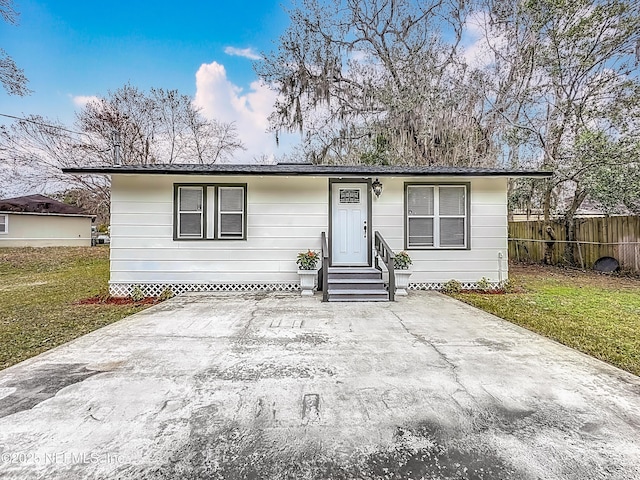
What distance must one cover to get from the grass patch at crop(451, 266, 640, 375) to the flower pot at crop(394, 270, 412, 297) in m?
1.09

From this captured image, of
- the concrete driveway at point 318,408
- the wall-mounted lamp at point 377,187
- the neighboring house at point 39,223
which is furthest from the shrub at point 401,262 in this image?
the neighboring house at point 39,223

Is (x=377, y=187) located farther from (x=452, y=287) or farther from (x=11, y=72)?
(x=11, y=72)

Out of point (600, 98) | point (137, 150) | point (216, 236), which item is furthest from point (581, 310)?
point (137, 150)

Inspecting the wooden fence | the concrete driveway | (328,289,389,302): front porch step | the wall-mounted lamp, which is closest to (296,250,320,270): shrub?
(328,289,389,302): front porch step

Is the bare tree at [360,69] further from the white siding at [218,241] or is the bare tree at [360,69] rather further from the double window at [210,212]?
the double window at [210,212]

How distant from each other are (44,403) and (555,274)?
11381 mm

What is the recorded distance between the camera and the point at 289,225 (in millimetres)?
7648

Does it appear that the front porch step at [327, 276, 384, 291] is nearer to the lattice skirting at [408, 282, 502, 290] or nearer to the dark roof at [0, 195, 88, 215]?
the lattice skirting at [408, 282, 502, 290]

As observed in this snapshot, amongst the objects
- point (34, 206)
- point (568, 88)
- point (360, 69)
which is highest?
point (360, 69)

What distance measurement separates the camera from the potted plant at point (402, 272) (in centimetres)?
705

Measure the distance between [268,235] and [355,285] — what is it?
222 cm

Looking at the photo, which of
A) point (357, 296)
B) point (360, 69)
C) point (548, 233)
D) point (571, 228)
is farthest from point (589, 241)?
point (360, 69)

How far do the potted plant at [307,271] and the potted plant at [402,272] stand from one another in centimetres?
165

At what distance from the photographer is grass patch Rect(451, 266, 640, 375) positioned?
3868 millimetres
